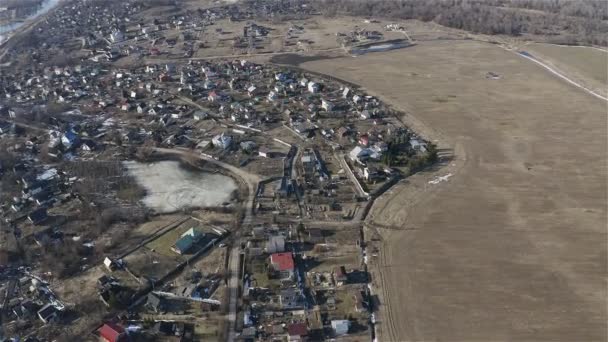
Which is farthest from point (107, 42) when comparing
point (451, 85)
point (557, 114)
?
Result: point (557, 114)

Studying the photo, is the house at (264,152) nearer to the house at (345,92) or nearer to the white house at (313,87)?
the house at (345,92)

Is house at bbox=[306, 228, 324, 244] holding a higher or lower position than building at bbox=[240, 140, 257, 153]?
lower

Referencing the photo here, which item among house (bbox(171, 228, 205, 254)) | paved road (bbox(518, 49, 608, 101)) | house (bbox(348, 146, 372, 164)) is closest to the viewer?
house (bbox(171, 228, 205, 254))

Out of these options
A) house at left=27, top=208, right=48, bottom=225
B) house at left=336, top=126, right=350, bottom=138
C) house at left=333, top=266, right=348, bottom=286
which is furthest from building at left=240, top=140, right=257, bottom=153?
house at left=333, top=266, right=348, bottom=286

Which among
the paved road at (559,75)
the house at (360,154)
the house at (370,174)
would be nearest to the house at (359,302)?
the house at (370,174)

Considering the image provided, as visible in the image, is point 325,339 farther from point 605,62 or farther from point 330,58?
point 605,62

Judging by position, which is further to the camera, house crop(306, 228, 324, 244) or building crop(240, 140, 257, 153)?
building crop(240, 140, 257, 153)

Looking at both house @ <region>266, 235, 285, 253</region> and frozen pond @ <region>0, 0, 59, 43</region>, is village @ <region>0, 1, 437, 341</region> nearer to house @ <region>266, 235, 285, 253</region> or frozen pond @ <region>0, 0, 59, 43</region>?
house @ <region>266, 235, 285, 253</region>

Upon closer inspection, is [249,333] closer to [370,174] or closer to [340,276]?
[340,276]
